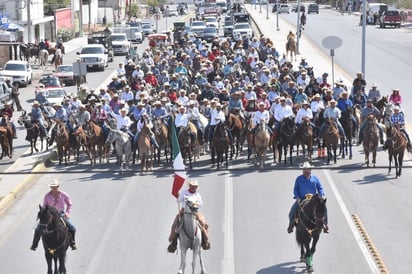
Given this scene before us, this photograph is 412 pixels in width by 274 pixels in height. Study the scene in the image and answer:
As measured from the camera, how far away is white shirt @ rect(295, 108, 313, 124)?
29.1 meters

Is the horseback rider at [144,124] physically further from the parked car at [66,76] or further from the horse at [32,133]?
the parked car at [66,76]

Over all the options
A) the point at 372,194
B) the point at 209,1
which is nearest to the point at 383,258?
the point at 372,194

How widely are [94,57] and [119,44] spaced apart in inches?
A: 452

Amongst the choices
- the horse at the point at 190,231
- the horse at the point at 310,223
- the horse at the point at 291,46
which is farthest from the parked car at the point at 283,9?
the horse at the point at 190,231

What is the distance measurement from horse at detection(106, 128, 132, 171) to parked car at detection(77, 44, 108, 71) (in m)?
32.7

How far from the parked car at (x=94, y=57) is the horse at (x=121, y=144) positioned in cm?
3274

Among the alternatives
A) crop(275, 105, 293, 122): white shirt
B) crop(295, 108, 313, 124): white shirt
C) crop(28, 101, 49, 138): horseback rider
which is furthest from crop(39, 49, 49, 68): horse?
crop(295, 108, 313, 124): white shirt

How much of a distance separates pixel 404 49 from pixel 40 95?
41.2 meters

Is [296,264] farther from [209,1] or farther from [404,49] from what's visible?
[209,1]

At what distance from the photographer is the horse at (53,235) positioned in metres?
16.4

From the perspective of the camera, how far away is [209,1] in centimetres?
15300

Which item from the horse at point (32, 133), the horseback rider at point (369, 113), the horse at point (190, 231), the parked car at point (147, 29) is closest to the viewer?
the horse at point (190, 231)

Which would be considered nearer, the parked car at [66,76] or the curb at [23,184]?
the curb at [23,184]

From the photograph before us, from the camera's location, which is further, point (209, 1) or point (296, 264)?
point (209, 1)
